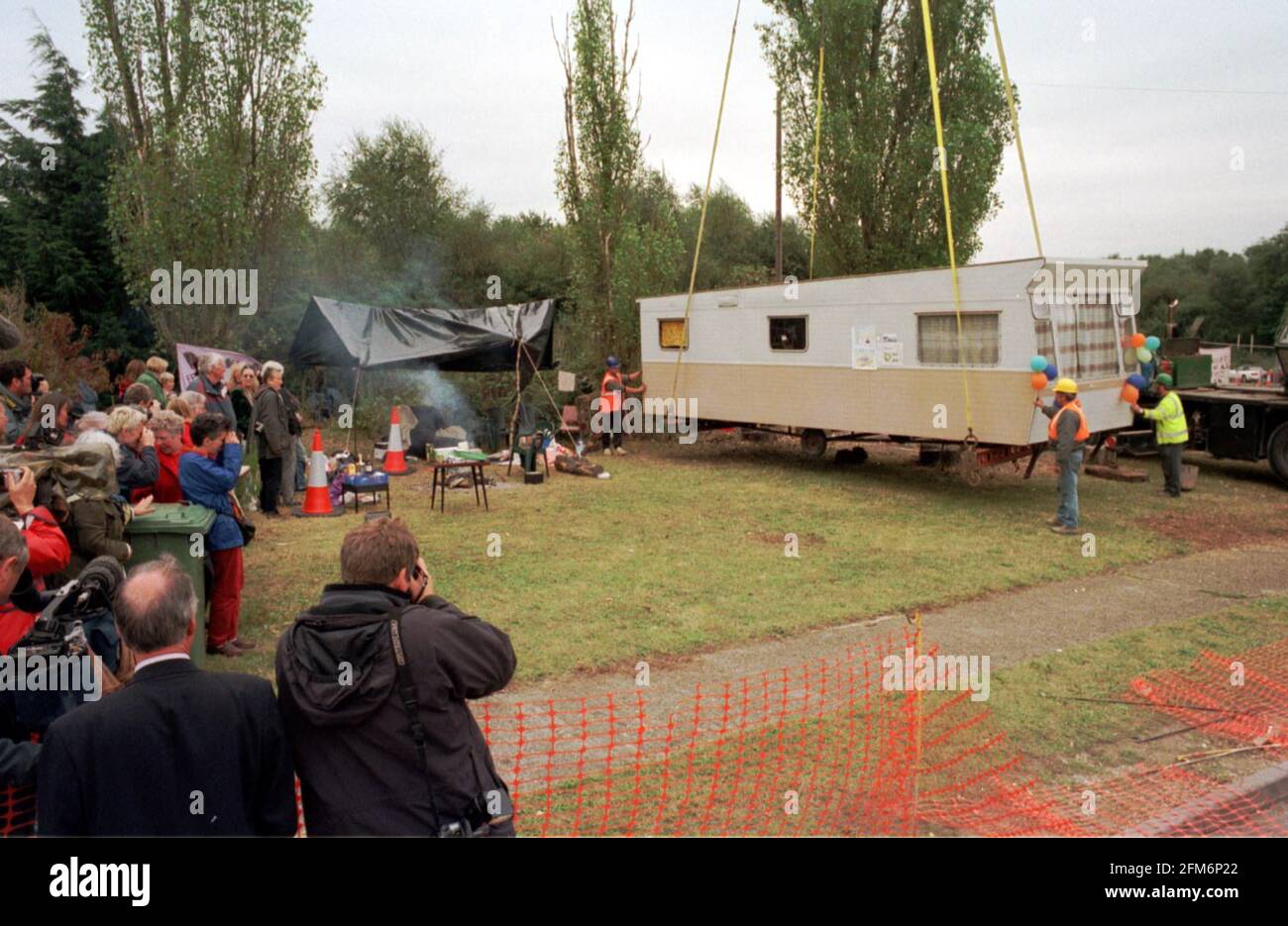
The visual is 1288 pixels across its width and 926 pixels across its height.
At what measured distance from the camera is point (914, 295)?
13164 millimetres

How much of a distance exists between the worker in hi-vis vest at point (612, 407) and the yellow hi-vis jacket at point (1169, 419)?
893cm

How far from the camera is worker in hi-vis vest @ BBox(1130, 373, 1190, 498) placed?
12.8m

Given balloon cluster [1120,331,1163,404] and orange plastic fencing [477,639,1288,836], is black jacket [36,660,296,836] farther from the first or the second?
balloon cluster [1120,331,1163,404]

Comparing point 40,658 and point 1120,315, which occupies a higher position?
point 1120,315

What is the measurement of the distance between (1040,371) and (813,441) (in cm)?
474

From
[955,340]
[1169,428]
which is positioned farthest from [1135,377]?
[955,340]

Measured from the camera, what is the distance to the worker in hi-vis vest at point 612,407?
17.8m

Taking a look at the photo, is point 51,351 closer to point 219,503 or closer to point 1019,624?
point 219,503

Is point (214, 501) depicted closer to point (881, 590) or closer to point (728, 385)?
point (881, 590)

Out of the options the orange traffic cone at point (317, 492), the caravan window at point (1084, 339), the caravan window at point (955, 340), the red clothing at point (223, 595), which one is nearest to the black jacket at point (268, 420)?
the orange traffic cone at point (317, 492)

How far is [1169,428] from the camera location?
12.9 meters

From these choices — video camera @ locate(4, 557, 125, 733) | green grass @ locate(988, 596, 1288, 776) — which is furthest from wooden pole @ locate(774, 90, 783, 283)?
video camera @ locate(4, 557, 125, 733)
